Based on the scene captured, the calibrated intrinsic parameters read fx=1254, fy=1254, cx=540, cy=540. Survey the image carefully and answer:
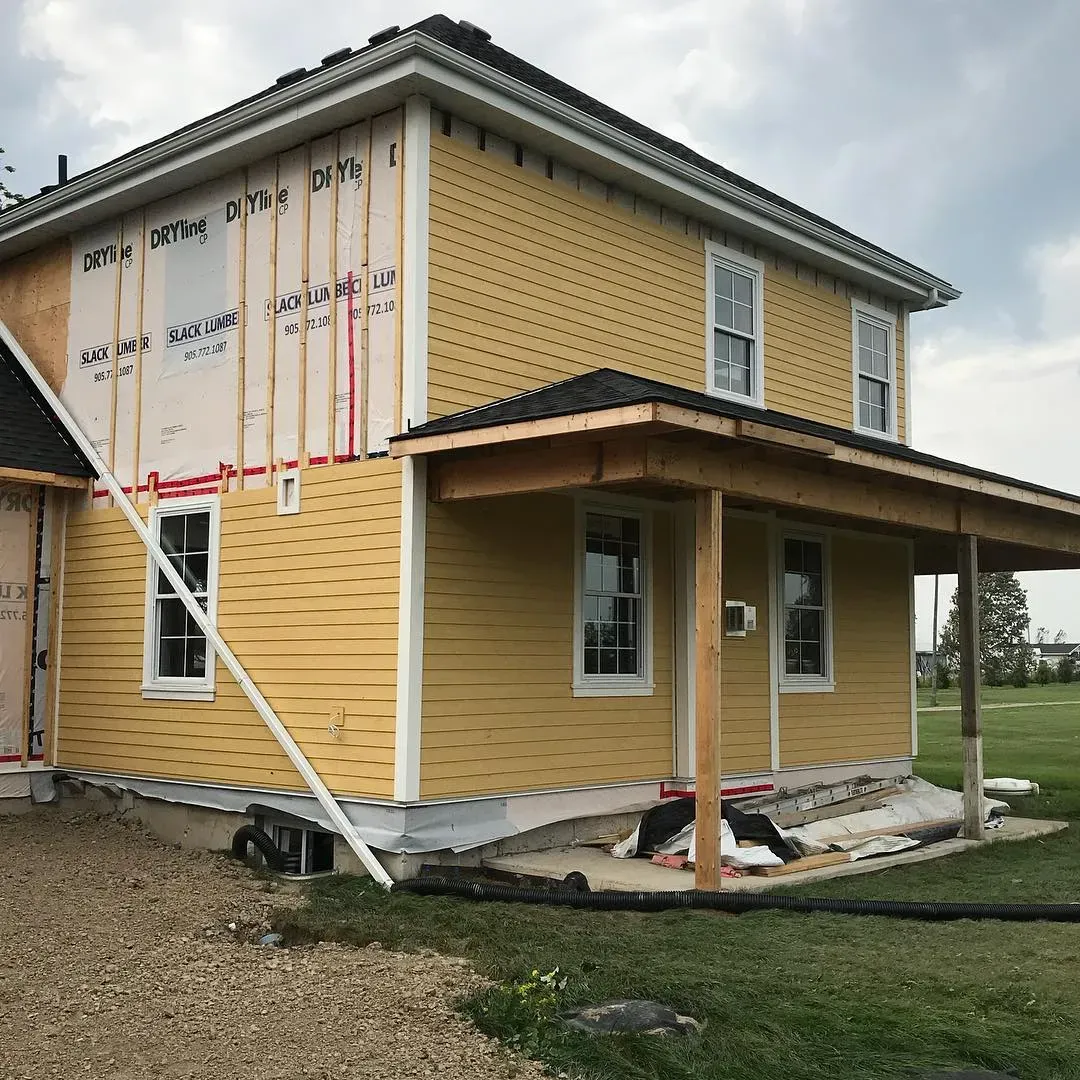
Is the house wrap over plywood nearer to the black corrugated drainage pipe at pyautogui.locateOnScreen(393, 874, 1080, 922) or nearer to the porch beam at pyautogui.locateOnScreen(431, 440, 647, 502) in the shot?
the porch beam at pyautogui.locateOnScreen(431, 440, 647, 502)

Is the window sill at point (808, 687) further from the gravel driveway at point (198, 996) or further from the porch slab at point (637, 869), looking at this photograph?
the gravel driveway at point (198, 996)

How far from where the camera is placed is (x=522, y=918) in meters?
7.67

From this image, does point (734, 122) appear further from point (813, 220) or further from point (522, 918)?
point (522, 918)

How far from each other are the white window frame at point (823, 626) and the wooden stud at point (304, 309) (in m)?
5.07

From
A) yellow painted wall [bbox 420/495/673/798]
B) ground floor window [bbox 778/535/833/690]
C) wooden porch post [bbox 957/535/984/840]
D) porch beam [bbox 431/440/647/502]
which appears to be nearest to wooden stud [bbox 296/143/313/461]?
porch beam [bbox 431/440/647/502]

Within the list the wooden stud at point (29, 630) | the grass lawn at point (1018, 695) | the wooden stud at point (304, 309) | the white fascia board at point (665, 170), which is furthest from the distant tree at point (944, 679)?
the wooden stud at point (304, 309)

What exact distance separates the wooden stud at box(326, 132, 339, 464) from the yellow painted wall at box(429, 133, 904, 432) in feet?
2.76

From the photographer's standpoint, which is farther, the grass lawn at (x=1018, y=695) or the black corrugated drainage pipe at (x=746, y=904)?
the grass lawn at (x=1018, y=695)

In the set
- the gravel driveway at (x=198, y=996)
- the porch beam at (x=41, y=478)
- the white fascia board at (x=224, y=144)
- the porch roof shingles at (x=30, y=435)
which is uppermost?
the white fascia board at (x=224, y=144)

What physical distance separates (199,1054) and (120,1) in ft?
39.5

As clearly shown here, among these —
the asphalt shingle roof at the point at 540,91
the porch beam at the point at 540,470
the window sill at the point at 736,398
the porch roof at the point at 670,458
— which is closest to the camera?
the porch roof at the point at 670,458

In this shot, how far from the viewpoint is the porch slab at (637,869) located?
884cm

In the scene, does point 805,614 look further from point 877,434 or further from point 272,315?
point 272,315

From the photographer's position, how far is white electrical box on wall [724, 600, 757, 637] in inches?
444
